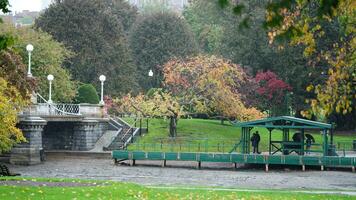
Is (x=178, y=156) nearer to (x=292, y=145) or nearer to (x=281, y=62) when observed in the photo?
(x=292, y=145)

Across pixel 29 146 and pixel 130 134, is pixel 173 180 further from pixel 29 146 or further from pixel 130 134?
pixel 130 134

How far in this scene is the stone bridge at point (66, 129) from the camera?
4991 centimetres

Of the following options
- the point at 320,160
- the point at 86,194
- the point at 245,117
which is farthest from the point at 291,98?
the point at 86,194

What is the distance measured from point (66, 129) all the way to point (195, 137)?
37.0ft

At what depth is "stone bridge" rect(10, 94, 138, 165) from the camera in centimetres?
4991

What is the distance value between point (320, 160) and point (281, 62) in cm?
2642

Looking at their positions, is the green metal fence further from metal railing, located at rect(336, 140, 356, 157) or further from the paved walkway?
metal railing, located at rect(336, 140, 356, 157)

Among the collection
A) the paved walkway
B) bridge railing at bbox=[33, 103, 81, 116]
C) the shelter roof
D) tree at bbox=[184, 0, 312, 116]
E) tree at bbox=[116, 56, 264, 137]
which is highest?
tree at bbox=[184, 0, 312, 116]

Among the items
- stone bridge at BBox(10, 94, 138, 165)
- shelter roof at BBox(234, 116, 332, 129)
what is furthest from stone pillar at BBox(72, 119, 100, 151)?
shelter roof at BBox(234, 116, 332, 129)

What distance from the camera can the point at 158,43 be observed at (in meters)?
83.1

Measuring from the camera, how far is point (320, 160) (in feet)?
148

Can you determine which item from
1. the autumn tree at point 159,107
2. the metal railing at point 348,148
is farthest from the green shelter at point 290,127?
the autumn tree at point 159,107

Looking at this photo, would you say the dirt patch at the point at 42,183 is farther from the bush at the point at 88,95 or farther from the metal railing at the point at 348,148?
the bush at the point at 88,95

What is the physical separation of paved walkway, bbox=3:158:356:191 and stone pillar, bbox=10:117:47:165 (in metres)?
1.12
